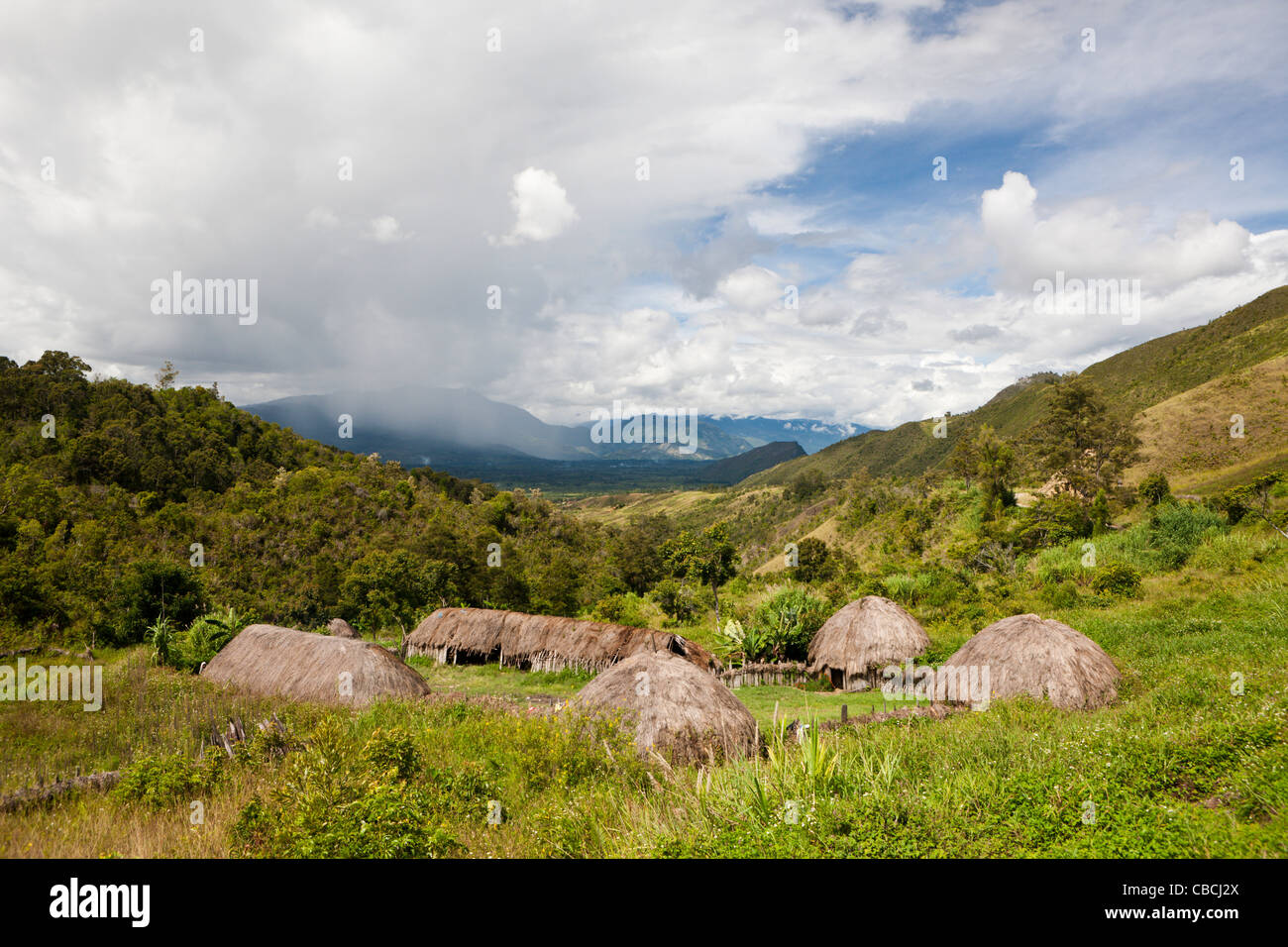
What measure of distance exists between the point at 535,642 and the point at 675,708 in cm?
942

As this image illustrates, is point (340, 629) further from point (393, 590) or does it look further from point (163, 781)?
point (163, 781)

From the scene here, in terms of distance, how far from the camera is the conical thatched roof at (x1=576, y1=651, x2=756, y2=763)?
876cm

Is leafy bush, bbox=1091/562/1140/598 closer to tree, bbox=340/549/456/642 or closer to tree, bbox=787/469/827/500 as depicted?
tree, bbox=340/549/456/642

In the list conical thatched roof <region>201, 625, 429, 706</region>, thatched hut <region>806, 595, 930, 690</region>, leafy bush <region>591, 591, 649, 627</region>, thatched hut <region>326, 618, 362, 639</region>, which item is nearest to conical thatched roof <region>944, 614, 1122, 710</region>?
thatched hut <region>806, 595, 930, 690</region>

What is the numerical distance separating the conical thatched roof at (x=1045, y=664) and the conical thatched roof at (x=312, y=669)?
12.0m

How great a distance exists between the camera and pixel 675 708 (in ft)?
30.0

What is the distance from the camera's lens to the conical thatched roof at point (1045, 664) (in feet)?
34.7

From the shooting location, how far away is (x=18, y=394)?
133 feet

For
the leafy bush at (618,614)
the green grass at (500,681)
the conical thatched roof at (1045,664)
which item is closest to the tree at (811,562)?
the leafy bush at (618,614)

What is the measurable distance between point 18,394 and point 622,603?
45.4 metres

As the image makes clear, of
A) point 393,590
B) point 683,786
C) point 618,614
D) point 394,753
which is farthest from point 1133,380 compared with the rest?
point 394,753
